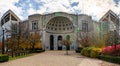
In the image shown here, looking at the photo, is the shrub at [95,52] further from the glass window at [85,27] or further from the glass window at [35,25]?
the glass window at [35,25]

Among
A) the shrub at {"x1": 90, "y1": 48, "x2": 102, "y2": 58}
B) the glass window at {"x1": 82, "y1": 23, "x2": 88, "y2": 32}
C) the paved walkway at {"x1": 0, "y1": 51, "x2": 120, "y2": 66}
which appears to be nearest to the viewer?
the paved walkway at {"x1": 0, "y1": 51, "x2": 120, "y2": 66}

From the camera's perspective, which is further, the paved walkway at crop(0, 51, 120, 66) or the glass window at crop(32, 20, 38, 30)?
the glass window at crop(32, 20, 38, 30)

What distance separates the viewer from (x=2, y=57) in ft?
71.8

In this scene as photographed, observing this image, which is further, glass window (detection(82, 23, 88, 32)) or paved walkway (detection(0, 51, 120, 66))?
glass window (detection(82, 23, 88, 32))

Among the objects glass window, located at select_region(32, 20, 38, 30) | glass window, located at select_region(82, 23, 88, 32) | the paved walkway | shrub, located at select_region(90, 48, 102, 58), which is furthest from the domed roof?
the paved walkway

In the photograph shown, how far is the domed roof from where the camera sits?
A: 76550 millimetres

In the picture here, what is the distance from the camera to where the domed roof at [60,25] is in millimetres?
76550

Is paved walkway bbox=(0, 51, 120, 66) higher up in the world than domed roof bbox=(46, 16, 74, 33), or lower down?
lower down

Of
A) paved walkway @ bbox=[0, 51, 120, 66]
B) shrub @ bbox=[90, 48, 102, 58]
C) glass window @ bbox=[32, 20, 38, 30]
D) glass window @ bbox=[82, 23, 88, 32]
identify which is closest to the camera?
paved walkway @ bbox=[0, 51, 120, 66]

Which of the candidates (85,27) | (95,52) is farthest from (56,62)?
(85,27)

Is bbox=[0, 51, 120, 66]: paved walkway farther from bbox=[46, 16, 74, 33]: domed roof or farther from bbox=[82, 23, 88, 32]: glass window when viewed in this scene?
bbox=[46, 16, 74, 33]: domed roof

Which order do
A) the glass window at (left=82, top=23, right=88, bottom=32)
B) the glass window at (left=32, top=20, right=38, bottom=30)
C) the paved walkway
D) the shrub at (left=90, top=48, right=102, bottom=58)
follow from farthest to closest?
the glass window at (left=82, top=23, right=88, bottom=32), the glass window at (left=32, top=20, right=38, bottom=30), the shrub at (left=90, top=48, right=102, bottom=58), the paved walkway

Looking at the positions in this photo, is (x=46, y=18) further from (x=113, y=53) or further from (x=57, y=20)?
(x=113, y=53)

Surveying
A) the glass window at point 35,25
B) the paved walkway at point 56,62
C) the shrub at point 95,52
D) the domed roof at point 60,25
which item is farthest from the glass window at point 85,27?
the paved walkway at point 56,62
